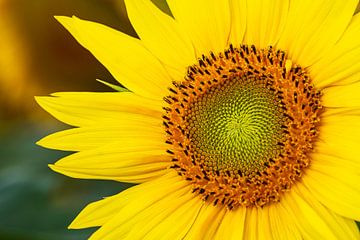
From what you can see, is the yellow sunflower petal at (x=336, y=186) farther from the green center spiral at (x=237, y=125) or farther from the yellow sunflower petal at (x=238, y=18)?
the yellow sunflower petal at (x=238, y=18)

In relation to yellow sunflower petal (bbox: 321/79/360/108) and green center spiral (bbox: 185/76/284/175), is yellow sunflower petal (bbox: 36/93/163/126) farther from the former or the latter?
yellow sunflower petal (bbox: 321/79/360/108)

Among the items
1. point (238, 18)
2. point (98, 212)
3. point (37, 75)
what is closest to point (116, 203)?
point (98, 212)

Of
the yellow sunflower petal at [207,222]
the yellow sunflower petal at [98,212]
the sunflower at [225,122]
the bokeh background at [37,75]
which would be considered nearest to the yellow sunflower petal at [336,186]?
the sunflower at [225,122]

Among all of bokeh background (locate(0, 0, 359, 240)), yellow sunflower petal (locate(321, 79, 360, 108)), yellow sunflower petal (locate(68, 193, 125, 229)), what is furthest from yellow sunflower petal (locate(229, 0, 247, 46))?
bokeh background (locate(0, 0, 359, 240))

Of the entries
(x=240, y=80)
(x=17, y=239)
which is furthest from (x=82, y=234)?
(x=240, y=80)

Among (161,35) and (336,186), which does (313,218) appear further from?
(161,35)
